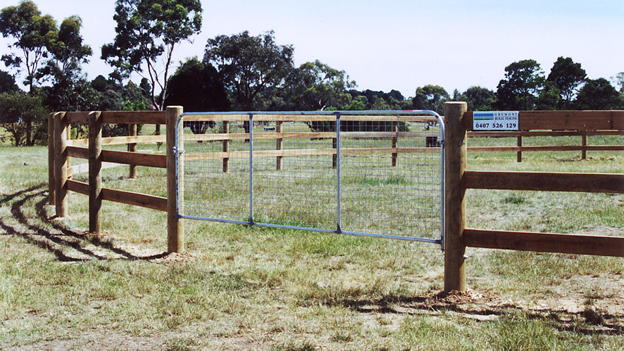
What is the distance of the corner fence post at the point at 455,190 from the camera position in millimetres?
5078

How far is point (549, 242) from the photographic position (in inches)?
189

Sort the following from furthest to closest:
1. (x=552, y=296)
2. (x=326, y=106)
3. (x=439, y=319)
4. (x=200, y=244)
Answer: (x=326, y=106), (x=200, y=244), (x=552, y=296), (x=439, y=319)

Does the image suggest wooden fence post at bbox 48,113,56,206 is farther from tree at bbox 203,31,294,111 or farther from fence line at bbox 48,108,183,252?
tree at bbox 203,31,294,111

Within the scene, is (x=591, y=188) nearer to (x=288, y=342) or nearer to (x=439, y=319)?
(x=439, y=319)

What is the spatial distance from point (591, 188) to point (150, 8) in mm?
47142

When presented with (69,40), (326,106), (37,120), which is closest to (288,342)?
(37,120)

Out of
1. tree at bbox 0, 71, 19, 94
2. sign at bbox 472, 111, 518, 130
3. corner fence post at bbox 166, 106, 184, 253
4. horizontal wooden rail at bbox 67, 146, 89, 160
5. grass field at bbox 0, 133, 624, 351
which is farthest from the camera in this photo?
tree at bbox 0, 71, 19, 94

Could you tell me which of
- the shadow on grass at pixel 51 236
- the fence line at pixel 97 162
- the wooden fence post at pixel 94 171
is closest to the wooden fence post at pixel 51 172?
the fence line at pixel 97 162

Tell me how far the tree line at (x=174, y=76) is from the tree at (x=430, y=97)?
28.4 metres

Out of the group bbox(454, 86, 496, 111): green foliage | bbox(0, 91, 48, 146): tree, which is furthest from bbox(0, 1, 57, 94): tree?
bbox(454, 86, 496, 111): green foliage

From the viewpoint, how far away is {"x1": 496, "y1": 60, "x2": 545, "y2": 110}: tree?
79.2m

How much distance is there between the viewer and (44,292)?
532 centimetres

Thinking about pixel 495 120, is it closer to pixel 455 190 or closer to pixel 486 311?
pixel 455 190

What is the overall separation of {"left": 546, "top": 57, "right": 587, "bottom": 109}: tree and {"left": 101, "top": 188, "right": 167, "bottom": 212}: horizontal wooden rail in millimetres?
73959
